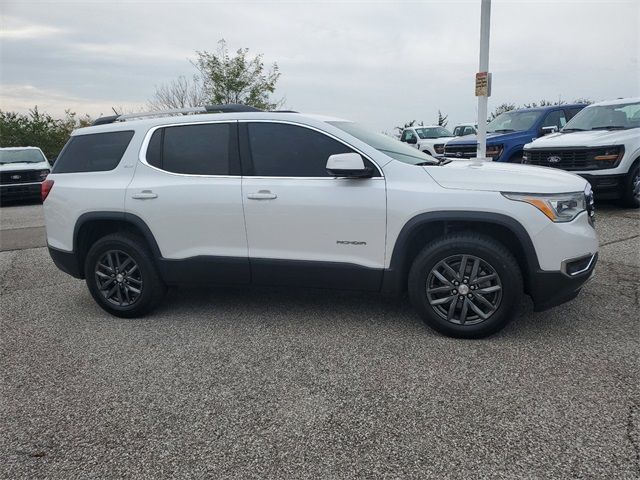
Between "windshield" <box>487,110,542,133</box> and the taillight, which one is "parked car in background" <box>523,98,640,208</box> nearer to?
"windshield" <box>487,110,542,133</box>

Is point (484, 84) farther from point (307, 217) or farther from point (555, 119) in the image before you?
point (307, 217)

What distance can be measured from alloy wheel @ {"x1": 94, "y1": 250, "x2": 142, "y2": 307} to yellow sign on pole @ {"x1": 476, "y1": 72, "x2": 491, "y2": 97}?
719cm

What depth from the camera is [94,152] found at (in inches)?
189

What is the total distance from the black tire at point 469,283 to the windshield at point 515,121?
8.63 m

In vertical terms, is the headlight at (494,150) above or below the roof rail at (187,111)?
below

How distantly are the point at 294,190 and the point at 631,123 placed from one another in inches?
296

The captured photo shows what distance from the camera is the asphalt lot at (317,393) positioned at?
2.54 meters

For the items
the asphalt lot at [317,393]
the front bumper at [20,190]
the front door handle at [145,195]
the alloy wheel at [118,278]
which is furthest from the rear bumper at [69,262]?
the front bumper at [20,190]

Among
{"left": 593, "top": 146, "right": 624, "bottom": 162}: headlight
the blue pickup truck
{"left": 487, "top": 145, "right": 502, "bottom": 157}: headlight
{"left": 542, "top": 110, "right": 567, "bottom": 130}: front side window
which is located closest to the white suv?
{"left": 593, "top": 146, "right": 624, "bottom": 162}: headlight

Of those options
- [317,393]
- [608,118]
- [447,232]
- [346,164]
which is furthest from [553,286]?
[608,118]

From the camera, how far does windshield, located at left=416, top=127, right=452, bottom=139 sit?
19.6m

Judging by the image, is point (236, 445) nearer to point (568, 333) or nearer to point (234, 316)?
point (234, 316)

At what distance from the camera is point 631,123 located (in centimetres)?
892

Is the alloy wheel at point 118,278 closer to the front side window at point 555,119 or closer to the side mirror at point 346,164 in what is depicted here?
the side mirror at point 346,164
